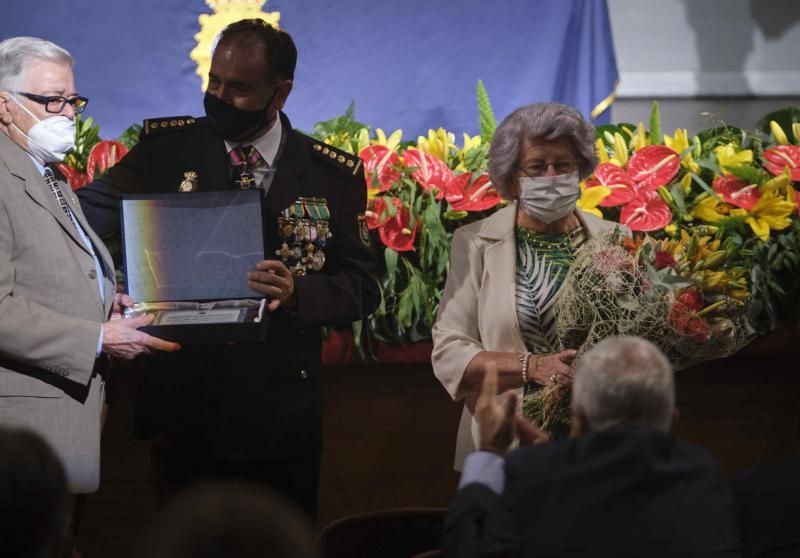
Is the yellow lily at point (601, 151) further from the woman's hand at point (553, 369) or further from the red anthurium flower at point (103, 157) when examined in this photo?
the red anthurium flower at point (103, 157)

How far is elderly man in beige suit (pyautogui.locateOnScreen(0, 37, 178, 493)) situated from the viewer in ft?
8.39

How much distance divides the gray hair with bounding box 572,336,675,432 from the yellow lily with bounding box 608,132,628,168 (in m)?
1.56

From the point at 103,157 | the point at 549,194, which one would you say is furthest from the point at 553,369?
the point at 103,157

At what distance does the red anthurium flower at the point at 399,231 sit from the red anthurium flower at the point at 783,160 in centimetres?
107

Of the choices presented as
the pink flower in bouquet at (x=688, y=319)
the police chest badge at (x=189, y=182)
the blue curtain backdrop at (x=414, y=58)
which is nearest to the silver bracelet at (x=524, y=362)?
the pink flower in bouquet at (x=688, y=319)

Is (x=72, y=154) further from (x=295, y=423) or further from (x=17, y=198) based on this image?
(x=295, y=423)

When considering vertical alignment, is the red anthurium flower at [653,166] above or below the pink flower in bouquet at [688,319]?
above

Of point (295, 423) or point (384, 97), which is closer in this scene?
point (295, 423)

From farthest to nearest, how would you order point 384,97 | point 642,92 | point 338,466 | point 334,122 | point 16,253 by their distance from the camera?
point 642,92
point 384,97
point 334,122
point 338,466
point 16,253

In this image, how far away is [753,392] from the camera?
3.43 metres

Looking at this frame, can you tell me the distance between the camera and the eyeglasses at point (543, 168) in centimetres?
292

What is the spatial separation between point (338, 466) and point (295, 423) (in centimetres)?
57

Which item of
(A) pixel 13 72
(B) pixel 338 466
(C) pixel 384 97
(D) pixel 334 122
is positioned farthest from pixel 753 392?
(A) pixel 13 72

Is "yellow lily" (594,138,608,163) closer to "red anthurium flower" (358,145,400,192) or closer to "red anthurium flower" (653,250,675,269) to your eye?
"red anthurium flower" (358,145,400,192)
